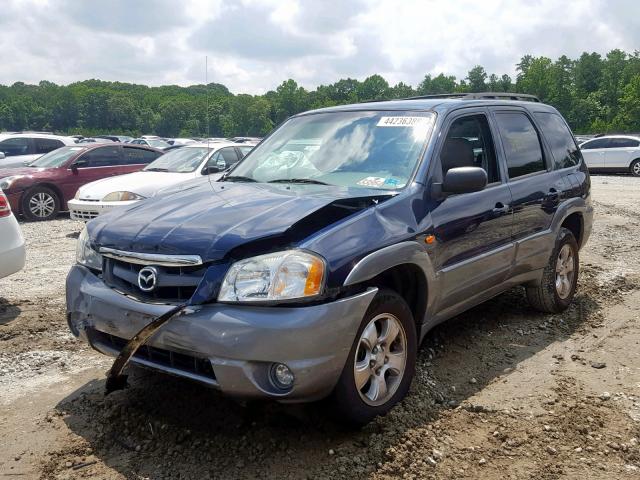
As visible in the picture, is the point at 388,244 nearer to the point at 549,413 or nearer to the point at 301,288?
the point at 301,288

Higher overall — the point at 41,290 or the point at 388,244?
the point at 388,244

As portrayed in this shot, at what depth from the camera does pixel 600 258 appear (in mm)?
7895

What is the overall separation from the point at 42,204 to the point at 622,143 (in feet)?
67.7

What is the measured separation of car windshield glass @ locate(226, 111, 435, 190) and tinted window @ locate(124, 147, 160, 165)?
30.1ft

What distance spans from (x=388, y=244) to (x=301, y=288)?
67 cm

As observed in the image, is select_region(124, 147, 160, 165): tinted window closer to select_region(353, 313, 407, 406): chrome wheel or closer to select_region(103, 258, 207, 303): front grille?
select_region(103, 258, 207, 303): front grille

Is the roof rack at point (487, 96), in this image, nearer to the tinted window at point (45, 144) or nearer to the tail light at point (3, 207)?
the tail light at point (3, 207)

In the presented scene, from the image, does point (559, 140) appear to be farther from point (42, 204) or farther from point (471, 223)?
point (42, 204)

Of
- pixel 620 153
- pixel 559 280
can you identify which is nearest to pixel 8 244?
pixel 559 280

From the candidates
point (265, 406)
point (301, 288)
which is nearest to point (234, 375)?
point (301, 288)

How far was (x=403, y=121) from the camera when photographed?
A: 4.30m

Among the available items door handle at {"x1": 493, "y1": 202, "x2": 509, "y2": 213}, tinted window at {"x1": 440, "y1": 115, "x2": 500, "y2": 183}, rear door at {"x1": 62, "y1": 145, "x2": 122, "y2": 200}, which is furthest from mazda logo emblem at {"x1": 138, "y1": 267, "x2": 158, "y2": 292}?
rear door at {"x1": 62, "y1": 145, "x2": 122, "y2": 200}

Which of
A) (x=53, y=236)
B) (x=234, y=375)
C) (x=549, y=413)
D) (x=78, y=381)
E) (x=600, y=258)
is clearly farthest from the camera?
(x=53, y=236)

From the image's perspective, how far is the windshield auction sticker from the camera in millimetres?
4242
